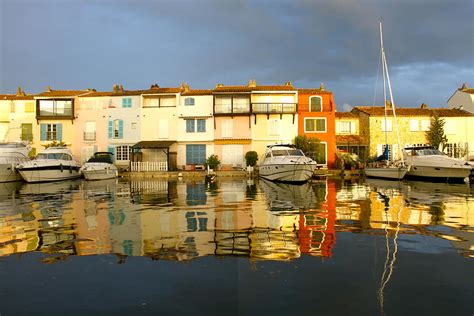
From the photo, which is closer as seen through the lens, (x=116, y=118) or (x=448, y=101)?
(x=116, y=118)

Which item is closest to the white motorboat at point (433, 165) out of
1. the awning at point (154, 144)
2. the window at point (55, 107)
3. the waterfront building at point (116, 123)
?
the awning at point (154, 144)

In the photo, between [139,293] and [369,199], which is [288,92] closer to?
[369,199]

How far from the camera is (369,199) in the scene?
1767 centimetres

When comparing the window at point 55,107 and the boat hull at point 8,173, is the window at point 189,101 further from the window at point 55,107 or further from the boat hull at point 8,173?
the boat hull at point 8,173

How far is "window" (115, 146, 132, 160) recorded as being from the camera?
44031 millimetres

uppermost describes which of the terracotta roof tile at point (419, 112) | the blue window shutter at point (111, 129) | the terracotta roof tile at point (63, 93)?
the terracotta roof tile at point (63, 93)

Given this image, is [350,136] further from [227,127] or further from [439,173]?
[439,173]

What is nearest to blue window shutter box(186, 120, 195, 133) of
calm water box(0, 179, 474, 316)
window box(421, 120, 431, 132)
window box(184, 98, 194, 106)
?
window box(184, 98, 194, 106)

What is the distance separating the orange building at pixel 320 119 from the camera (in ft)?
140

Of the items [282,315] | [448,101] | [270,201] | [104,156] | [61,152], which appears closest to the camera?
[282,315]

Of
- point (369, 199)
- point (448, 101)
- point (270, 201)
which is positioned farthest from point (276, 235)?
point (448, 101)

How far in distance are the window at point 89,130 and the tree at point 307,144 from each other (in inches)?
890

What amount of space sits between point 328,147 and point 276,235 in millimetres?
34573

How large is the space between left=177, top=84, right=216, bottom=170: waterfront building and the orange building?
9.89 metres
